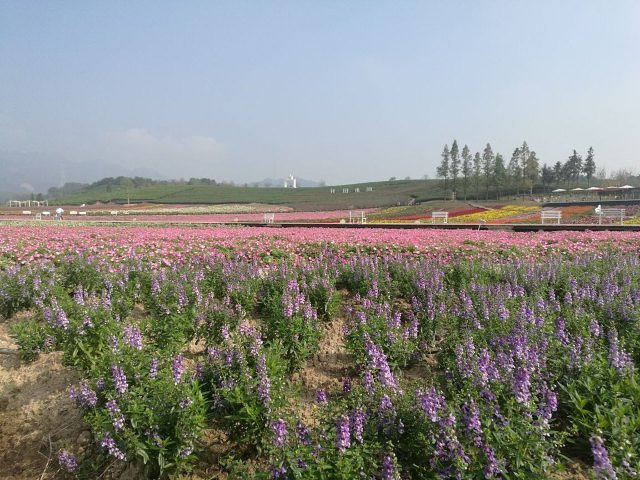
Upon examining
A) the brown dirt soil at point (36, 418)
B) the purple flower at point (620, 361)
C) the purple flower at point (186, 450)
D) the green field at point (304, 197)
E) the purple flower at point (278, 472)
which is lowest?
the brown dirt soil at point (36, 418)

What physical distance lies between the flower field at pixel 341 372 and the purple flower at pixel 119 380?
0.03 meters

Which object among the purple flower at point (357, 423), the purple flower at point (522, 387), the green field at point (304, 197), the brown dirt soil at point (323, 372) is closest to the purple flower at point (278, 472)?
the purple flower at point (357, 423)

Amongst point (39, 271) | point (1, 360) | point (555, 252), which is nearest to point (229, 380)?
point (1, 360)

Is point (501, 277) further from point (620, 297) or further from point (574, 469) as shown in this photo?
point (574, 469)

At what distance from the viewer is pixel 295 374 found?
5578 mm

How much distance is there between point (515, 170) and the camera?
251 feet

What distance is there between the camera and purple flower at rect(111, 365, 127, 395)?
365cm

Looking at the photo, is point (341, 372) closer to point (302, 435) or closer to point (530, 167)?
point (302, 435)

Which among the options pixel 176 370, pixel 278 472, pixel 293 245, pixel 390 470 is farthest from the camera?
pixel 293 245

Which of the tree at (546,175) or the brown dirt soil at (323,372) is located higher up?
the tree at (546,175)

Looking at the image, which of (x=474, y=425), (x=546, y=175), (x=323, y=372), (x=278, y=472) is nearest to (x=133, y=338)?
(x=278, y=472)

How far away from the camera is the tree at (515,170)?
7550cm

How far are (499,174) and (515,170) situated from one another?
160 inches

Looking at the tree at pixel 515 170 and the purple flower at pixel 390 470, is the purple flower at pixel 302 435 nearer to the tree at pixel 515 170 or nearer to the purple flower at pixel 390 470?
the purple flower at pixel 390 470
